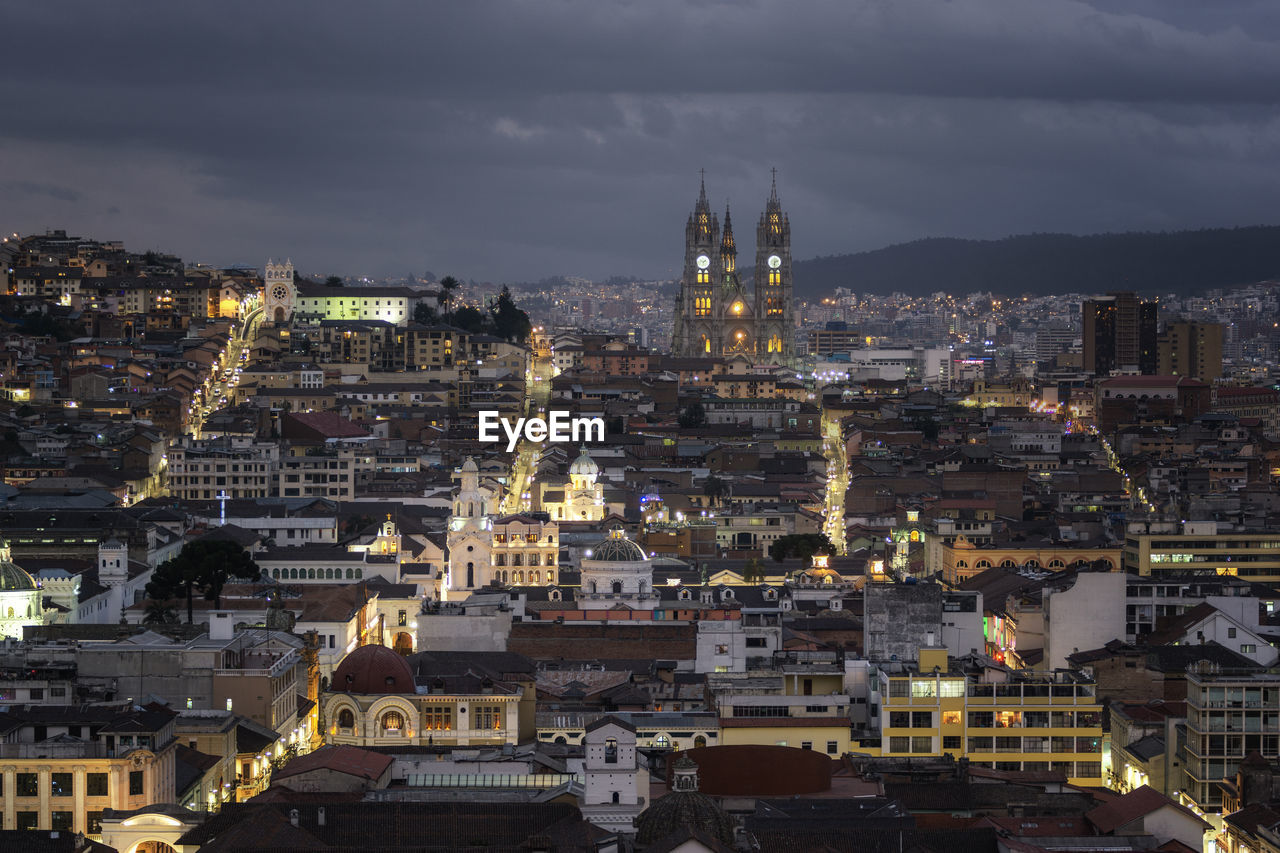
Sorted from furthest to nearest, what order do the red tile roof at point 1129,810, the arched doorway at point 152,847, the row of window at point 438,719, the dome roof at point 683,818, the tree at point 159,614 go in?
the tree at point 159,614 < the row of window at point 438,719 < the red tile roof at point 1129,810 < the arched doorway at point 152,847 < the dome roof at point 683,818

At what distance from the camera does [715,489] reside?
12031 cm

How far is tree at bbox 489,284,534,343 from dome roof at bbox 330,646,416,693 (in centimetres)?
11473

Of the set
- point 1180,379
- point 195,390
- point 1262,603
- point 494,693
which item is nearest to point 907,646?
point 494,693

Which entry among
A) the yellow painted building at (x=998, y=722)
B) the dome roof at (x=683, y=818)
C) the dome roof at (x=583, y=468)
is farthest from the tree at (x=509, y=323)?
the dome roof at (x=683, y=818)

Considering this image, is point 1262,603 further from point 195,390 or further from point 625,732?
point 195,390

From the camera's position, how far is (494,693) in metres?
63.6

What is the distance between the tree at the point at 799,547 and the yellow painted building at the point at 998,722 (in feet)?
131

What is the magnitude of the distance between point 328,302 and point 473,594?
91.9 metres

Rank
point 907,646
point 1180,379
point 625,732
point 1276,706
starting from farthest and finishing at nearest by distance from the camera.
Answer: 1. point 1180,379
2. point 907,646
3. point 1276,706
4. point 625,732

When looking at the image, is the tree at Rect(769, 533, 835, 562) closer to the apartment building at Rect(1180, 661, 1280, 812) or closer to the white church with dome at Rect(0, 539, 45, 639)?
the white church with dome at Rect(0, 539, 45, 639)

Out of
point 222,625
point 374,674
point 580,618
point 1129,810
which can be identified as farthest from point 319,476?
point 1129,810

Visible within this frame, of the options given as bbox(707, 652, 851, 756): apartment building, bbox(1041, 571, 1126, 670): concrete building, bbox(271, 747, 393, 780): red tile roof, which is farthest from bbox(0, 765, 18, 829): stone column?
bbox(1041, 571, 1126, 670): concrete building

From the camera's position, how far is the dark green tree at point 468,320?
583ft

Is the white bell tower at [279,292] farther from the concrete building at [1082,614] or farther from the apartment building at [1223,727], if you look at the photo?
the apartment building at [1223,727]
